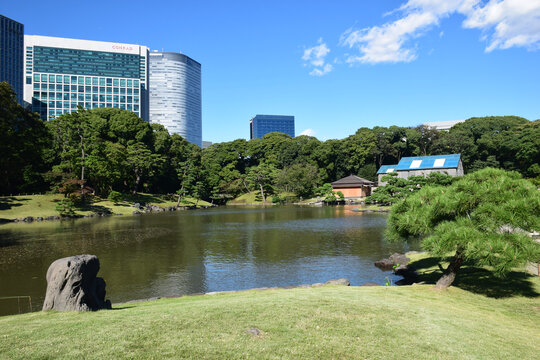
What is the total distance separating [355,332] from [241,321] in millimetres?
2000

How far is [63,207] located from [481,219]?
39.4 metres

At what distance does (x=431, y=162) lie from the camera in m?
55.5

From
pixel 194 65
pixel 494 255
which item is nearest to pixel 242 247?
pixel 494 255

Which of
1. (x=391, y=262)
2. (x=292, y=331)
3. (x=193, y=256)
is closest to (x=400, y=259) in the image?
(x=391, y=262)

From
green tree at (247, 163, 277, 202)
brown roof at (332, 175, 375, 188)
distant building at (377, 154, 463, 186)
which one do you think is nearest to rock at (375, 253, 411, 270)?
distant building at (377, 154, 463, 186)

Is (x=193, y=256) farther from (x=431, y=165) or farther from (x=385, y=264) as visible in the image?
(x=431, y=165)

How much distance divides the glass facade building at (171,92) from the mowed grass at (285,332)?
525 feet

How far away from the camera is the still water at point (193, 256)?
12430mm

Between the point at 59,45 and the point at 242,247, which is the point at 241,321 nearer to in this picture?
the point at 242,247

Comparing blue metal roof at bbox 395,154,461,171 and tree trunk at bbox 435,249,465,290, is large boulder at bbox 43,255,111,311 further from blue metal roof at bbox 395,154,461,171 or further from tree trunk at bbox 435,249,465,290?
blue metal roof at bbox 395,154,461,171

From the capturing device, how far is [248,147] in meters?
73.4

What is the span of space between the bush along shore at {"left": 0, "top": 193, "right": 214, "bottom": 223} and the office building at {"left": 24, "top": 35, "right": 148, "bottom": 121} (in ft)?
217

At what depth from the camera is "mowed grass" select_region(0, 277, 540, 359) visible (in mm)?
4750

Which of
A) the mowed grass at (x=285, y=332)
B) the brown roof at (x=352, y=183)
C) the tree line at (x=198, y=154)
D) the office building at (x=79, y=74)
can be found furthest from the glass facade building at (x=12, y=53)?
the mowed grass at (x=285, y=332)
